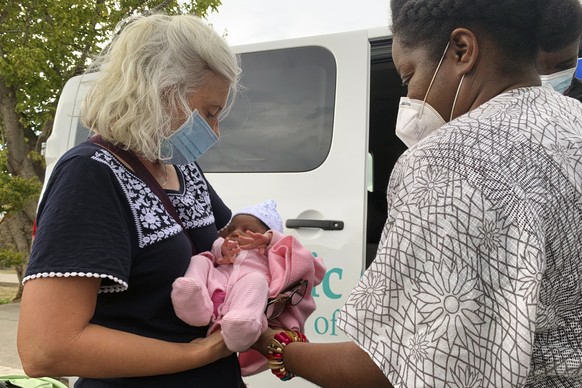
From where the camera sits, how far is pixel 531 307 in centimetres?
84

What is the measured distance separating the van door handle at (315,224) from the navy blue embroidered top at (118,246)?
1.05m

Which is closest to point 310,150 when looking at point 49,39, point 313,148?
point 313,148

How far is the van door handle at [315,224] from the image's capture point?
2402 mm

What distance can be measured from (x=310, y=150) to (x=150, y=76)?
1.32 meters

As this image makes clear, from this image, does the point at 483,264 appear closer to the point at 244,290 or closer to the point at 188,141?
the point at 244,290

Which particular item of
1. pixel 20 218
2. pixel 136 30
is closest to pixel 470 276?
pixel 136 30

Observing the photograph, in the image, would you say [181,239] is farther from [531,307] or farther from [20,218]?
[20,218]

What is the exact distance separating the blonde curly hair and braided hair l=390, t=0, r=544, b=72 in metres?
0.58

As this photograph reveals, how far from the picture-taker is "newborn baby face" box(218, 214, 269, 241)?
1.83 m

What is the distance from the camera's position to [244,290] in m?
1.43

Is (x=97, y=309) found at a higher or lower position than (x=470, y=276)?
lower

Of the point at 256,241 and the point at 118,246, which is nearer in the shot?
the point at 118,246

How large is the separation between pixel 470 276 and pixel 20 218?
9256 millimetres

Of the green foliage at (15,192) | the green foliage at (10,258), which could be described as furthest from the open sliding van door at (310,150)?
the green foliage at (10,258)
